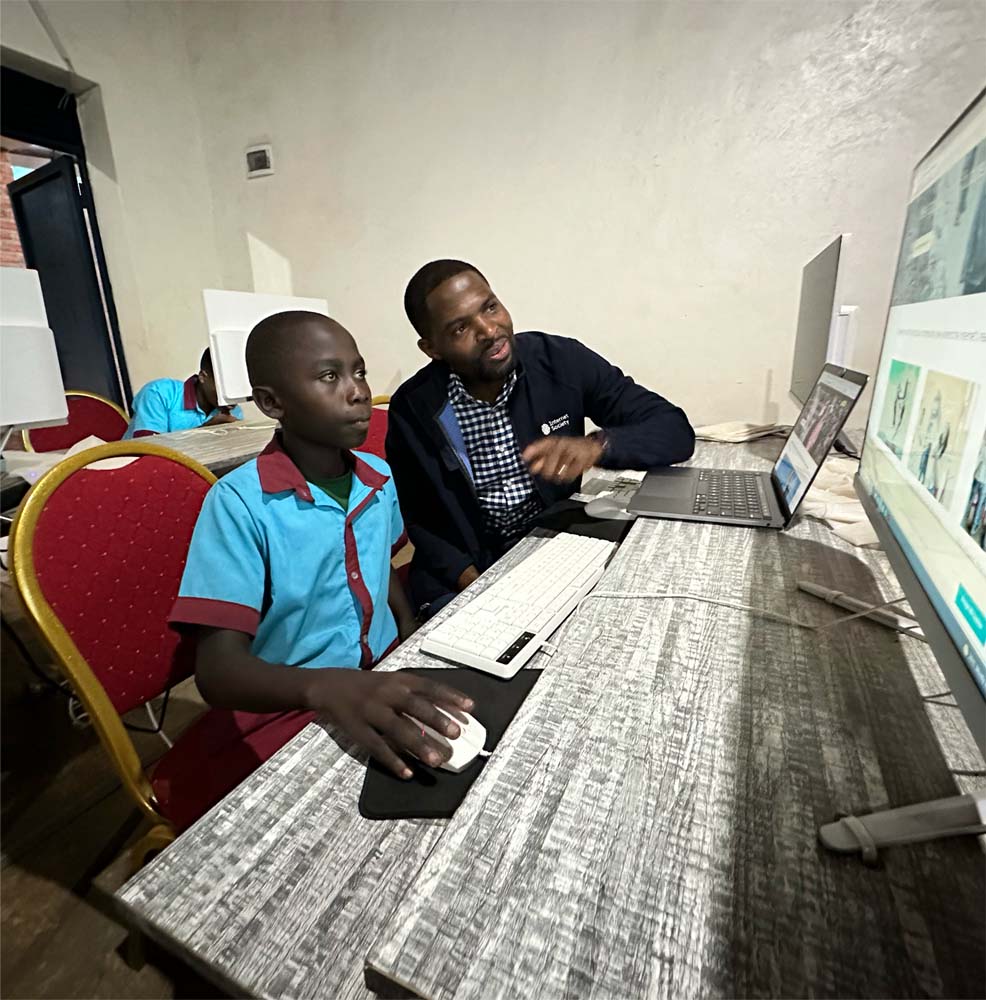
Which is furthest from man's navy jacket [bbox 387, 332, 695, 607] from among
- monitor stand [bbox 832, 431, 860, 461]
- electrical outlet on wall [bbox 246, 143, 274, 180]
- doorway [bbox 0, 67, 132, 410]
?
doorway [bbox 0, 67, 132, 410]

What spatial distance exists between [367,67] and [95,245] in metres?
1.67

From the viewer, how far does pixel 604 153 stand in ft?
6.89

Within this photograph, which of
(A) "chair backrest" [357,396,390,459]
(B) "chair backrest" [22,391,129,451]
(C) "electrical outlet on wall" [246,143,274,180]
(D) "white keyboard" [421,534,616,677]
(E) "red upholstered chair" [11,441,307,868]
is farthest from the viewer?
(C) "electrical outlet on wall" [246,143,274,180]

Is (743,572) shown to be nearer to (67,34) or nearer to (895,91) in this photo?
(895,91)

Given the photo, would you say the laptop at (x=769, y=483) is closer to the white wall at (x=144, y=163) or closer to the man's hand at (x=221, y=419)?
the man's hand at (x=221, y=419)

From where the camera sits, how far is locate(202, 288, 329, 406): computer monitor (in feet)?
5.17

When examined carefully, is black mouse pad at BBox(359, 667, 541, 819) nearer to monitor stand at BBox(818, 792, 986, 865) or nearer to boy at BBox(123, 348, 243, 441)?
monitor stand at BBox(818, 792, 986, 865)

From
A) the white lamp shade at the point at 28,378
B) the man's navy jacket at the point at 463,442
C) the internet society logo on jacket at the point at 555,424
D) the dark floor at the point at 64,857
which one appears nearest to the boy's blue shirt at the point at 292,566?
the man's navy jacket at the point at 463,442

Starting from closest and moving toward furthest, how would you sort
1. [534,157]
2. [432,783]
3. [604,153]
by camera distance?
[432,783] → [604,153] → [534,157]

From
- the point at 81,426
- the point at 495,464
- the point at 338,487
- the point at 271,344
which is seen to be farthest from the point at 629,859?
the point at 81,426

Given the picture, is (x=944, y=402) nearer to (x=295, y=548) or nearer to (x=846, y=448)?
(x=295, y=548)

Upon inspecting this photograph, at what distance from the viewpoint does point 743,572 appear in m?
0.74

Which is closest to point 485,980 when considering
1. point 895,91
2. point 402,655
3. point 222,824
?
point 222,824

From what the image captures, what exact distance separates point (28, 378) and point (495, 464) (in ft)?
4.09
